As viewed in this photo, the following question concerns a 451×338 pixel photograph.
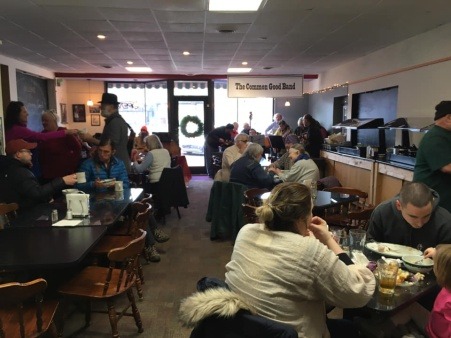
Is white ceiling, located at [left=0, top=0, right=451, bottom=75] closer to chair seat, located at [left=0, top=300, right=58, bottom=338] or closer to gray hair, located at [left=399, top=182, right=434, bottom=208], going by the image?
gray hair, located at [left=399, top=182, right=434, bottom=208]

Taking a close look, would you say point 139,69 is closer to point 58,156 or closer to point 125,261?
point 58,156

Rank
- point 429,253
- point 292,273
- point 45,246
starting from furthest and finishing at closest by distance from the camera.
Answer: point 45,246, point 429,253, point 292,273

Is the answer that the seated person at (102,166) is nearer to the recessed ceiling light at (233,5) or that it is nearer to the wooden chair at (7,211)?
the wooden chair at (7,211)

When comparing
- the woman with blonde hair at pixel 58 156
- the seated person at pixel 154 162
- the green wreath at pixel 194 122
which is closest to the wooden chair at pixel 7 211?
the woman with blonde hair at pixel 58 156

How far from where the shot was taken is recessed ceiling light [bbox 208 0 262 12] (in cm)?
393

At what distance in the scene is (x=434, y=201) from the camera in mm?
2221

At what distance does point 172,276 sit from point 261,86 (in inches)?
238

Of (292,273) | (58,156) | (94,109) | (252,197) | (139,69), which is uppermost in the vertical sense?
(139,69)

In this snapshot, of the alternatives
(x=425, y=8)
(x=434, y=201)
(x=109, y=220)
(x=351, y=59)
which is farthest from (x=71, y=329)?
(x=351, y=59)

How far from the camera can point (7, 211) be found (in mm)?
3088

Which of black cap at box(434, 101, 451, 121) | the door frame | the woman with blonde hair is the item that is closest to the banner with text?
the door frame

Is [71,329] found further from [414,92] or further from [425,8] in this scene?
[414,92]

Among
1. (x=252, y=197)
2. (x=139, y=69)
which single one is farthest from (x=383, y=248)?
(x=139, y=69)

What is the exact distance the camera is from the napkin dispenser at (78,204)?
2.95m
